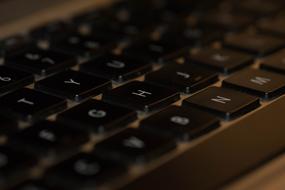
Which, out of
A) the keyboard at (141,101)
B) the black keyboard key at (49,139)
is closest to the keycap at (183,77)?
the keyboard at (141,101)

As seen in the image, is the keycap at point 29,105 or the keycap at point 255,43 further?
the keycap at point 255,43

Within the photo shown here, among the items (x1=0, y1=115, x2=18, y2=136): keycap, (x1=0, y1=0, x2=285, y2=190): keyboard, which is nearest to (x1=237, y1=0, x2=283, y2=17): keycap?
(x1=0, y1=0, x2=285, y2=190): keyboard

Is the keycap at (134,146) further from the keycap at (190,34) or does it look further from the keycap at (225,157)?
the keycap at (190,34)

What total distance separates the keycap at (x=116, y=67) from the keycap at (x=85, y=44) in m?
0.03

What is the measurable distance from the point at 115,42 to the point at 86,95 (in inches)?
5.1

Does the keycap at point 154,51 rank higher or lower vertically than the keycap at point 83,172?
higher

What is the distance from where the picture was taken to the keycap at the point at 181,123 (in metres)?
0.39

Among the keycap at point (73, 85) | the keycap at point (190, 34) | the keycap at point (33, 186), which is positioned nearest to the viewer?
the keycap at point (33, 186)

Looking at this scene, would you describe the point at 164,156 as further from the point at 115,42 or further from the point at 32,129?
the point at 115,42

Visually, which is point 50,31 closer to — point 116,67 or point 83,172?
point 116,67

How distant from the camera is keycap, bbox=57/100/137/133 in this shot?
39 centimetres

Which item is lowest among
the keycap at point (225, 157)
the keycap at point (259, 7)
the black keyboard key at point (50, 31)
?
the keycap at point (225, 157)

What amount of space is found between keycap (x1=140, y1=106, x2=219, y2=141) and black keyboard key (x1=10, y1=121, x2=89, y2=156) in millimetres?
45

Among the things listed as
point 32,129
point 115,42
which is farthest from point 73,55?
point 32,129
